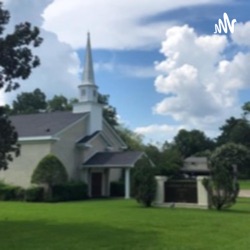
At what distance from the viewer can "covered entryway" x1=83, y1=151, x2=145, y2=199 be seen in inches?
1449

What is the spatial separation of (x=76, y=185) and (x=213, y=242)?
80.0 feet

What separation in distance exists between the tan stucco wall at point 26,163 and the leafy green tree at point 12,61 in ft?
60.7

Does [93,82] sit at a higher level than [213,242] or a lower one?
higher

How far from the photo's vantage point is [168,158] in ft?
192

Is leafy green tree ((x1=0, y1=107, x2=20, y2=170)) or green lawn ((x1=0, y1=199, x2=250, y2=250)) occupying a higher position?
leafy green tree ((x1=0, y1=107, x2=20, y2=170))

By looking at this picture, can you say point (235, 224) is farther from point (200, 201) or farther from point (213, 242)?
point (200, 201)

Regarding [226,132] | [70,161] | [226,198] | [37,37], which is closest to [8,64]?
[37,37]

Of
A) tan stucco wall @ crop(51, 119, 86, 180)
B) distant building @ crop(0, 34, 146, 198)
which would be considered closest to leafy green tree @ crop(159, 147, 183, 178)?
distant building @ crop(0, 34, 146, 198)

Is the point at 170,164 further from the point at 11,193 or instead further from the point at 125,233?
the point at 125,233

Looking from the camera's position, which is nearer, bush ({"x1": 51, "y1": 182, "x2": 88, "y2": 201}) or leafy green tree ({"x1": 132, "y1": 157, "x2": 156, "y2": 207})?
leafy green tree ({"x1": 132, "y1": 157, "x2": 156, "y2": 207})

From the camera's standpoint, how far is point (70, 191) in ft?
114

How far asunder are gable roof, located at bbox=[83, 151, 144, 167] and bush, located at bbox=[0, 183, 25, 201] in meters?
6.13

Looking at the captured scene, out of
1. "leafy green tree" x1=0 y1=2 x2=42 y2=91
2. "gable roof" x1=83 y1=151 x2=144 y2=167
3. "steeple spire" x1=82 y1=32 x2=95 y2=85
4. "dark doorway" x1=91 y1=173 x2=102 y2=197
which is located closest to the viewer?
"leafy green tree" x1=0 y1=2 x2=42 y2=91

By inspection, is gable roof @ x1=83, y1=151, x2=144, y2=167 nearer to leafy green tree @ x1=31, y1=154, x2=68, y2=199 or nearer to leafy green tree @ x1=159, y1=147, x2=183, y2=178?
leafy green tree @ x1=31, y1=154, x2=68, y2=199
